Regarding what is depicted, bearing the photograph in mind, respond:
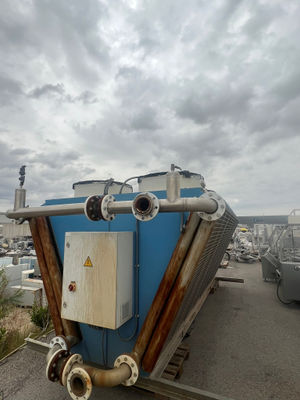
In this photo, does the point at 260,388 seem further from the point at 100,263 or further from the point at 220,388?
the point at 100,263

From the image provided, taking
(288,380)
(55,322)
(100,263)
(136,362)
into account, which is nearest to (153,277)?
(100,263)

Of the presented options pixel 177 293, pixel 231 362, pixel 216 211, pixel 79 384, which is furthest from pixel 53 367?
pixel 231 362

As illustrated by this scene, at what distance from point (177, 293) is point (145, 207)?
0.98m

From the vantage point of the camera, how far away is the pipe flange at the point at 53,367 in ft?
6.74

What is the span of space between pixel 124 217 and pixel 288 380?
3.31 m

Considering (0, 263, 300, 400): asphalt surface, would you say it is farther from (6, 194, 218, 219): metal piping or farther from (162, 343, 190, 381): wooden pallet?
(6, 194, 218, 219): metal piping

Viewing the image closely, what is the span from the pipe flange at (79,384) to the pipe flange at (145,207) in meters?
1.45

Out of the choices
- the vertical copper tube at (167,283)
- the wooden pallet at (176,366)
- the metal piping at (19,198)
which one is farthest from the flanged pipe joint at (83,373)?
the metal piping at (19,198)

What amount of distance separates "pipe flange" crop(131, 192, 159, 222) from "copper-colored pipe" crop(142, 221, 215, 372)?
0.56 meters

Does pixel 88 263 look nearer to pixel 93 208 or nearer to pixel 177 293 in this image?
pixel 93 208

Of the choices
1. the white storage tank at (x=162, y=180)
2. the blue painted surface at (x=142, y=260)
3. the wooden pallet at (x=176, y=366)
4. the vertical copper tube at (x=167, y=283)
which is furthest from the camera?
the white storage tank at (x=162, y=180)

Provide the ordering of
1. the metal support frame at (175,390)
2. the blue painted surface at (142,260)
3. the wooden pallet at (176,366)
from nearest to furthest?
the metal support frame at (175,390)
the blue painted surface at (142,260)
the wooden pallet at (176,366)

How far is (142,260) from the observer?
2.63m

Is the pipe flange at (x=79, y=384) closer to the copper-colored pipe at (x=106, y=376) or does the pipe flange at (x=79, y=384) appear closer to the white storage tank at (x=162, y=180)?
the copper-colored pipe at (x=106, y=376)
